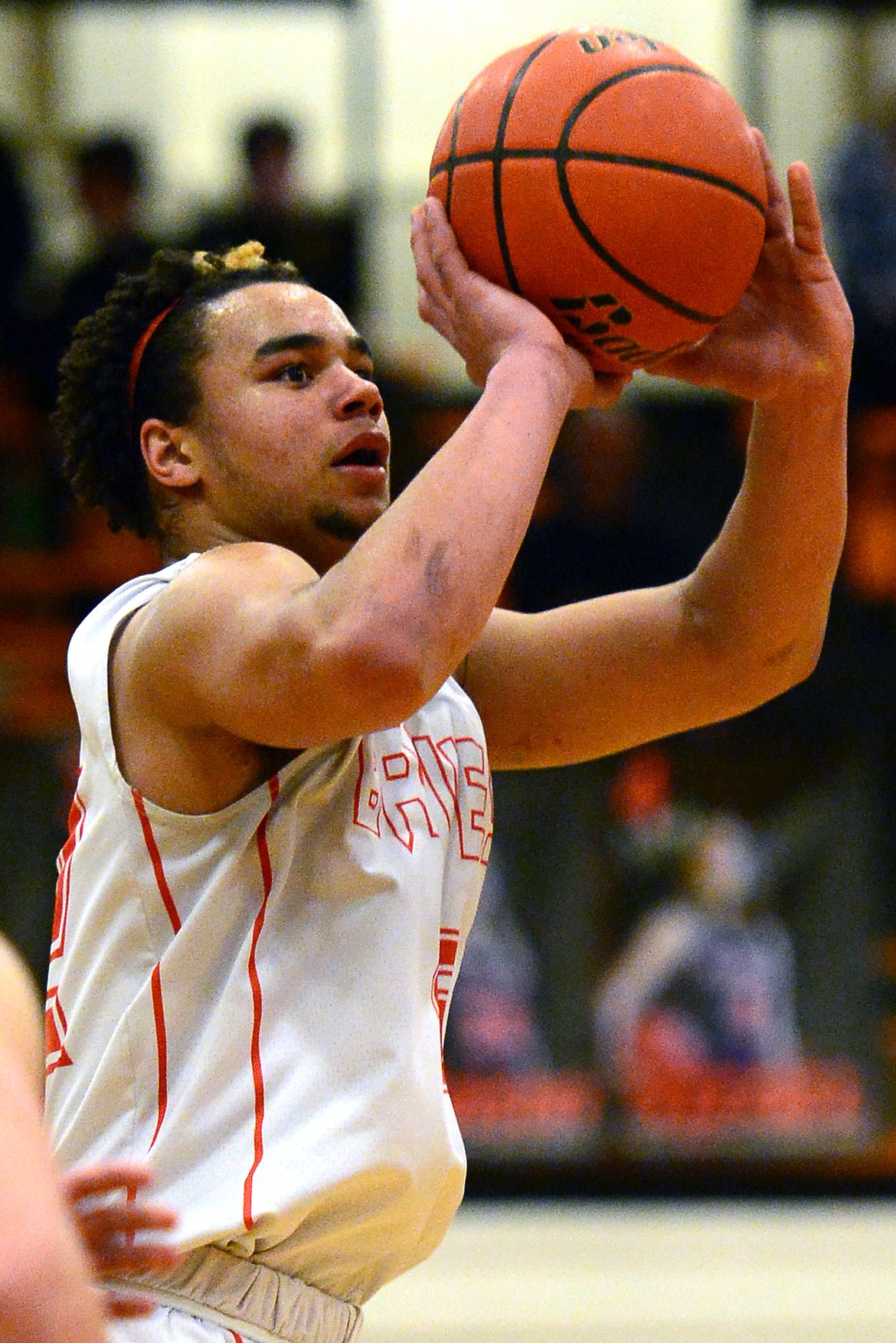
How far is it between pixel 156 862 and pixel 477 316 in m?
0.84

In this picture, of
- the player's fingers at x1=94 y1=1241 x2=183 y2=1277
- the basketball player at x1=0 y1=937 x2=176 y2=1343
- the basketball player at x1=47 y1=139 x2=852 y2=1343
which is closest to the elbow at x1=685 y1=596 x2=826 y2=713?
the basketball player at x1=47 y1=139 x2=852 y2=1343

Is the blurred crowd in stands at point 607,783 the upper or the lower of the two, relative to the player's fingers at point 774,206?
lower

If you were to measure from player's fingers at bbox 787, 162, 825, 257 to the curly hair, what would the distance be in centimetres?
75

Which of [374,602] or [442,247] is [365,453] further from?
[374,602]

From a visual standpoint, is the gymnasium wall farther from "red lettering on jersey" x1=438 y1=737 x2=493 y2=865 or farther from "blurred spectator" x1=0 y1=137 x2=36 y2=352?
"red lettering on jersey" x1=438 y1=737 x2=493 y2=865

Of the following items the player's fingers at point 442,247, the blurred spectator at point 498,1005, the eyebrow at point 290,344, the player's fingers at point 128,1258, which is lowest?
the blurred spectator at point 498,1005

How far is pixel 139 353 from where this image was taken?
9.59 feet

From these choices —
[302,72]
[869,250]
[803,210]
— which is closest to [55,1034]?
[803,210]

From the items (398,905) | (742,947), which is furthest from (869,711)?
(398,905)

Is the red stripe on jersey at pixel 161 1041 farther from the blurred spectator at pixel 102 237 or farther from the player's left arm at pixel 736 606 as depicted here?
the blurred spectator at pixel 102 237

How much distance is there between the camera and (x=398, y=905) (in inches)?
99.4

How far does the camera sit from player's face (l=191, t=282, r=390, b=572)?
8.85ft

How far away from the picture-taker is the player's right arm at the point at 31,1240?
1.04 meters

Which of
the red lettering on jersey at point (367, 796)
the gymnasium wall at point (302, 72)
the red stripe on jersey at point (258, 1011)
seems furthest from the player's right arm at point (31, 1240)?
the gymnasium wall at point (302, 72)
